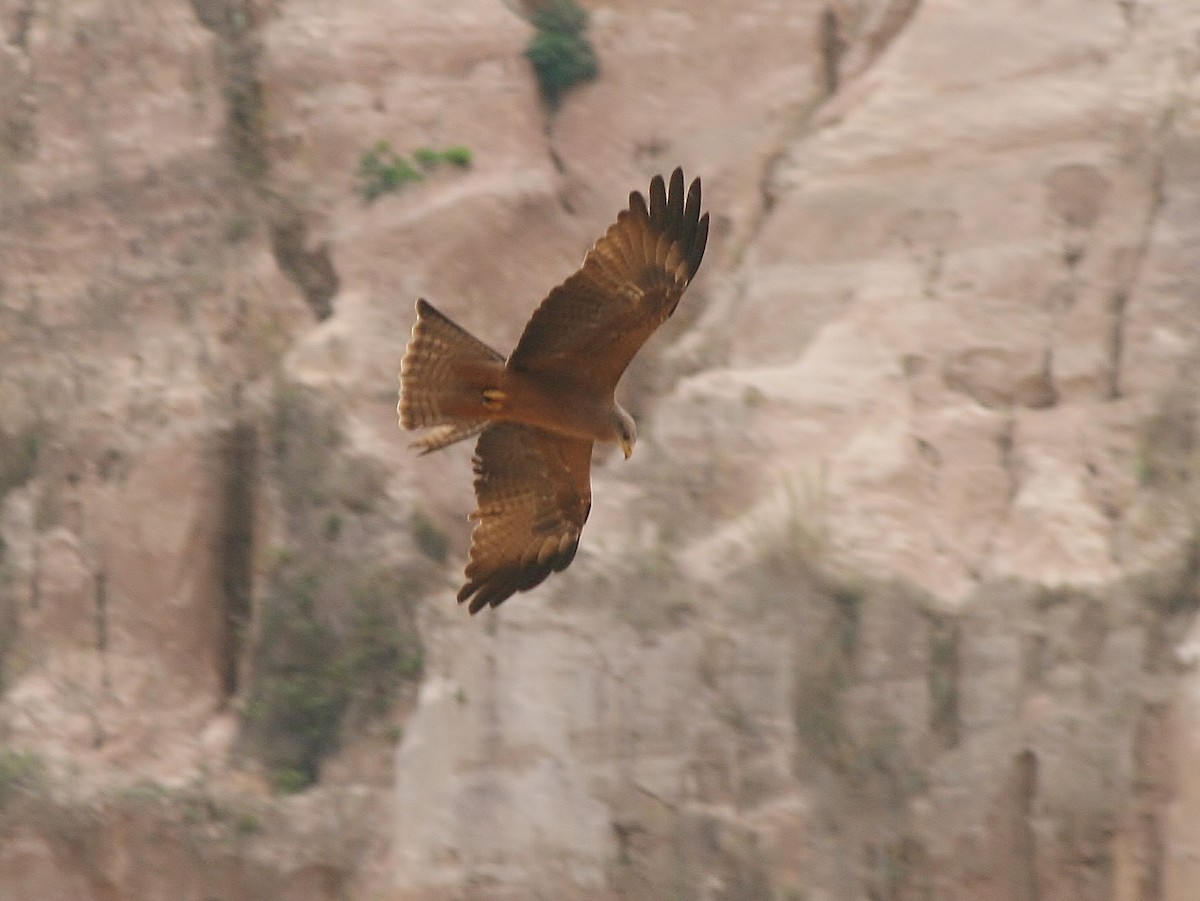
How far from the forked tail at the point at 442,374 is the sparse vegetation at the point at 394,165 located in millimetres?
6582

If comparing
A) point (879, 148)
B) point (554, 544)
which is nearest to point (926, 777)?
point (879, 148)

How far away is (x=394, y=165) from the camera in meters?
13.1

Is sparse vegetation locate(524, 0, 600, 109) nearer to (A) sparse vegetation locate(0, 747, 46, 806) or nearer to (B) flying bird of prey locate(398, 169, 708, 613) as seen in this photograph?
(A) sparse vegetation locate(0, 747, 46, 806)

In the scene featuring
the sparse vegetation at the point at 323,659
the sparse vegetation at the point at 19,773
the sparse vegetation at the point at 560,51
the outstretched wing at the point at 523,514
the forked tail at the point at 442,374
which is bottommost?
the sparse vegetation at the point at 19,773

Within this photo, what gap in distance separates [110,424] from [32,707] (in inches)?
61.0

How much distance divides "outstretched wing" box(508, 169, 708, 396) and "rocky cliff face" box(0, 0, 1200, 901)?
15.8 feet

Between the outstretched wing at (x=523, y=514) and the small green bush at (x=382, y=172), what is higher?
the outstretched wing at (x=523, y=514)

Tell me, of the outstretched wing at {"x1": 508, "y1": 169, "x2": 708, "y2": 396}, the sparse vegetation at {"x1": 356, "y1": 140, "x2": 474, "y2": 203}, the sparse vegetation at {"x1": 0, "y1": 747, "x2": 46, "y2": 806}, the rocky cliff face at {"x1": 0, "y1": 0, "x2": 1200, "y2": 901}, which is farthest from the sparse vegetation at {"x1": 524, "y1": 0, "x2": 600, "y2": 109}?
the outstretched wing at {"x1": 508, "y1": 169, "x2": 708, "y2": 396}

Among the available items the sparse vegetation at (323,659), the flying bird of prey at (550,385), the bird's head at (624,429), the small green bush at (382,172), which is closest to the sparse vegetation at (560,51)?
the small green bush at (382,172)

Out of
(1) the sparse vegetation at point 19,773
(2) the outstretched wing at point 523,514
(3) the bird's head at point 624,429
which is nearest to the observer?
(3) the bird's head at point 624,429

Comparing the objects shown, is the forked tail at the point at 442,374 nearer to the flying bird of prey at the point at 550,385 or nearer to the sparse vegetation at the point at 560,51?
the flying bird of prey at the point at 550,385

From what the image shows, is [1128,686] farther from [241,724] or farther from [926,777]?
[241,724]

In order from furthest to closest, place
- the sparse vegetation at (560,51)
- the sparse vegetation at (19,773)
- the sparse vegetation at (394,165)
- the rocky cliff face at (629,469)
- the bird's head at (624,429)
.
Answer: the sparse vegetation at (560,51), the sparse vegetation at (394,165), the sparse vegetation at (19,773), the rocky cliff face at (629,469), the bird's head at (624,429)

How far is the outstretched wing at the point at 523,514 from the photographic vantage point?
6969mm
